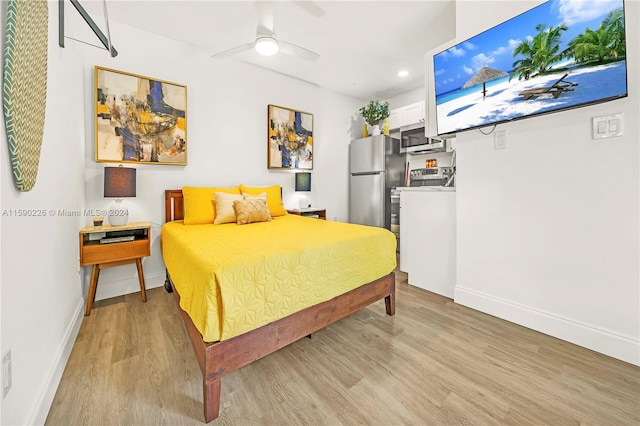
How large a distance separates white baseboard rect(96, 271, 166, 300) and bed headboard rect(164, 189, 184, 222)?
0.63m

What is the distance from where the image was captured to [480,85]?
2074 mm

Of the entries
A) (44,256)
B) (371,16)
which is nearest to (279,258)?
(44,256)

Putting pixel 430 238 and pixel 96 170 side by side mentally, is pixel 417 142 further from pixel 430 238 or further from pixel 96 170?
pixel 96 170

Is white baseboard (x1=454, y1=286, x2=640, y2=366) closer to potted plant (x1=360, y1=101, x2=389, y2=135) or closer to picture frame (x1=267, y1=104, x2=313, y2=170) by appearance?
picture frame (x1=267, y1=104, x2=313, y2=170)

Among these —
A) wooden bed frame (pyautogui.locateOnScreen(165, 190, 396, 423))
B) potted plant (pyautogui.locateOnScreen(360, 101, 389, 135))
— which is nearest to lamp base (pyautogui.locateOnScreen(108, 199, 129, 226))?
wooden bed frame (pyautogui.locateOnScreen(165, 190, 396, 423))

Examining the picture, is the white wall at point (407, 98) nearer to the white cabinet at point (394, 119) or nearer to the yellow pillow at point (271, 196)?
the white cabinet at point (394, 119)

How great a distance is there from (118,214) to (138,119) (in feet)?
3.25

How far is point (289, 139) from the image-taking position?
3859 millimetres

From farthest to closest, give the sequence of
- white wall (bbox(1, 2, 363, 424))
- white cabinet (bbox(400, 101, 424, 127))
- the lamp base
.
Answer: white cabinet (bbox(400, 101, 424, 127)) → the lamp base → white wall (bbox(1, 2, 363, 424))

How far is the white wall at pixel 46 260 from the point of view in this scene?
0.95 meters

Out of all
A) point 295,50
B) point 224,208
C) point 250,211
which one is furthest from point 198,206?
point 295,50

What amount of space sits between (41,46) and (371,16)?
257cm

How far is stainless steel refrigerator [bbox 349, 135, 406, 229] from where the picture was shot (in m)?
4.31

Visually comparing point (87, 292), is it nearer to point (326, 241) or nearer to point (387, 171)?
point (326, 241)
